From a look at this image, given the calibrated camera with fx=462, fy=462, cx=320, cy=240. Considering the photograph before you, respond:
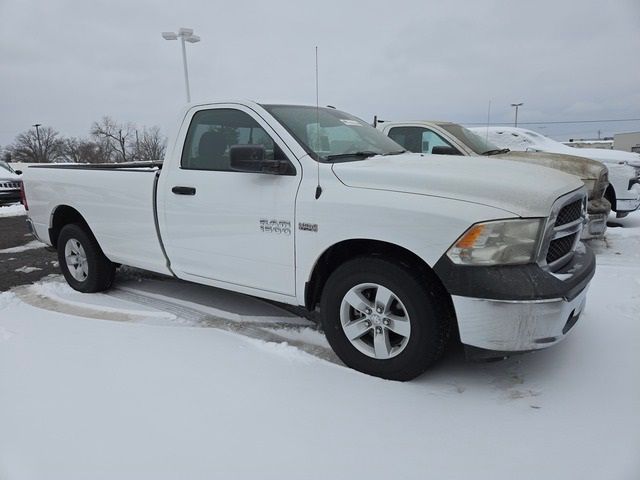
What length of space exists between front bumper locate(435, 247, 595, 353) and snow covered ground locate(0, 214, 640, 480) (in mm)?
434

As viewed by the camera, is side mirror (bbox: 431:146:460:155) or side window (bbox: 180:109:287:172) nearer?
side window (bbox: 180:109:287:172)

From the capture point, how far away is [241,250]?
11.6 feet

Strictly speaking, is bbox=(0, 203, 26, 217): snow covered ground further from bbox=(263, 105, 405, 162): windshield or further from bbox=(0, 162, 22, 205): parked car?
bbox=(263, 105, 405, 162): windshield

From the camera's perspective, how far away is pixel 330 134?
3.69 m

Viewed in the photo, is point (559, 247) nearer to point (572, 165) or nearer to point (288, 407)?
point (288, 407)

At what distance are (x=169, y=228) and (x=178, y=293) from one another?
1.16 metres

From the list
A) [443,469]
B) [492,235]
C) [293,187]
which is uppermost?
[293,187]

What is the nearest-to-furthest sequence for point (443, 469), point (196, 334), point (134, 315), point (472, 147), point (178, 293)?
point (443, 469) → point (196, 334) → point (134, 315) → point (178, 293) → point (472, 147)

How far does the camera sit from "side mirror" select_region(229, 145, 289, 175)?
314cm

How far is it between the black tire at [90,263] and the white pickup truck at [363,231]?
61 centimetres

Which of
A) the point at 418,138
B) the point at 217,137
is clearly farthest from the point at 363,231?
the point at 418,138

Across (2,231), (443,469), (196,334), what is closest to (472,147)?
(196,334)

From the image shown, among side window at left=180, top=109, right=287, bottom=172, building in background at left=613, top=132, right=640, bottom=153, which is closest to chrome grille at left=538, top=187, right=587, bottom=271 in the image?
side window at left=180, top=109, right=287, bottom=172

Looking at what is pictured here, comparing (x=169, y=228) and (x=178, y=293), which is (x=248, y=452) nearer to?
(x=169, y=228)
